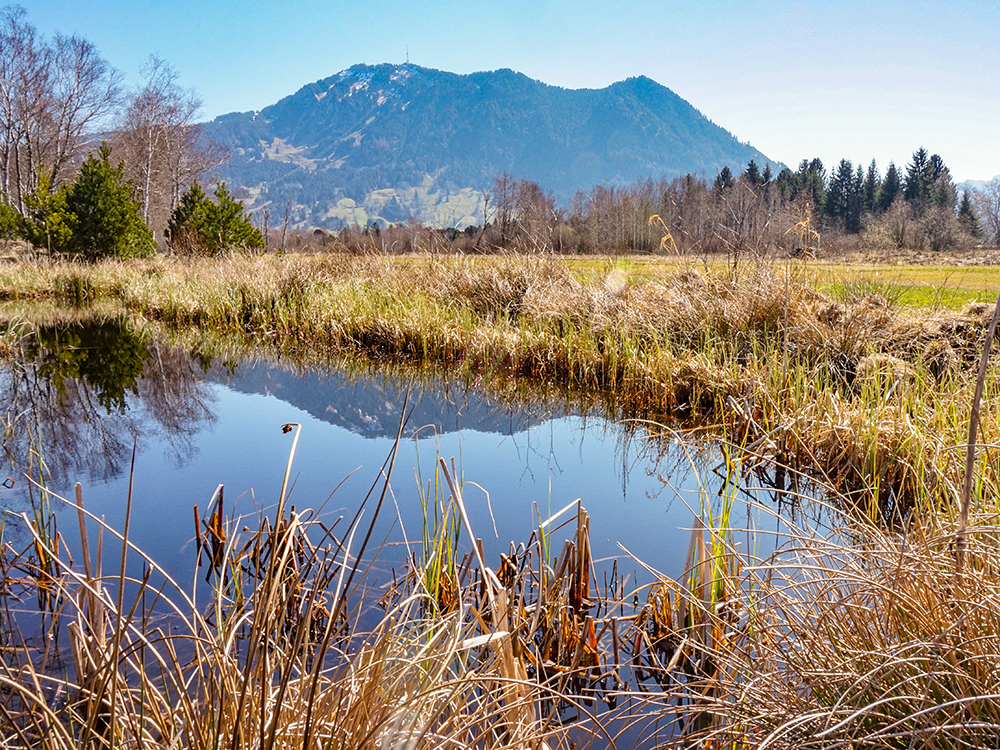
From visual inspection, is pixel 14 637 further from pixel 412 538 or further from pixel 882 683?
pixel 882 683

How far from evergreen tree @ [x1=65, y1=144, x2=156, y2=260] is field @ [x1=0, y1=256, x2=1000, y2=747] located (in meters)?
4.43

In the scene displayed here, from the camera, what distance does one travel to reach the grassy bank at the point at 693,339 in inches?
151

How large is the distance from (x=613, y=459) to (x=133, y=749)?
3.74 m

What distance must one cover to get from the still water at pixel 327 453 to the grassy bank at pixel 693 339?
0.69 m

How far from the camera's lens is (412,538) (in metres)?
3.23

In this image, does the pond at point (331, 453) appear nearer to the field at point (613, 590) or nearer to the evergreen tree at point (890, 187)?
the field at point (613, 590)

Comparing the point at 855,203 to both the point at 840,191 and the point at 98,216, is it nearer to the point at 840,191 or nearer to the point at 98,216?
the point at 840,191

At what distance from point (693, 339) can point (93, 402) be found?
600cm

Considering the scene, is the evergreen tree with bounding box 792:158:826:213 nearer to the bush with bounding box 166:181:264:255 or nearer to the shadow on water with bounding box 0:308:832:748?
the bush with bounding box 166:181:264:255

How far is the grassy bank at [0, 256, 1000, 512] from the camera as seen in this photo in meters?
3.84

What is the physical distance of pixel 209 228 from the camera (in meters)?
20.2

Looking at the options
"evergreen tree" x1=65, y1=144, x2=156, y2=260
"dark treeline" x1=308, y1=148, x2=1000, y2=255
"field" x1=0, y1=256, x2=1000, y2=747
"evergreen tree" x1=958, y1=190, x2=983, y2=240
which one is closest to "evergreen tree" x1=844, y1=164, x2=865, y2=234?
"dark treeline" x1=308, y1=148, x2=1000, y2=255

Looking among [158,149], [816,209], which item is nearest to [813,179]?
[816,209]

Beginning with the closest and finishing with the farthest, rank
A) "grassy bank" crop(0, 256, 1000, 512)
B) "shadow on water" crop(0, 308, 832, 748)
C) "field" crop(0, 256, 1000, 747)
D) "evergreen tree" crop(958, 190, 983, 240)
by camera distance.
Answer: "field" crop(0, 256, 1000, 747), "shadow on water" crop(0, 308, 832, 748), "grassy bank" crop(0, 256, 1000, 512), "evergreen tree" crop(958, 190, 983, 240)
